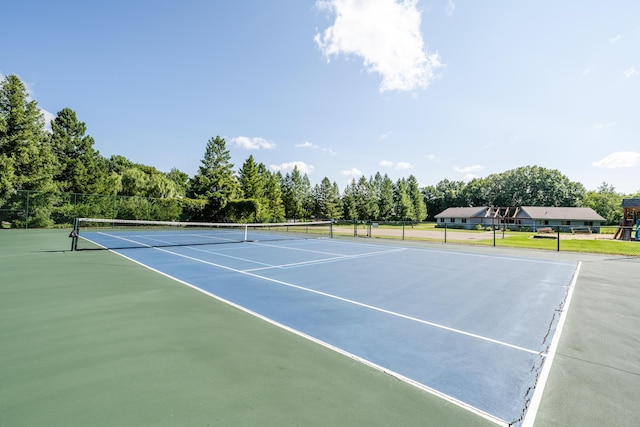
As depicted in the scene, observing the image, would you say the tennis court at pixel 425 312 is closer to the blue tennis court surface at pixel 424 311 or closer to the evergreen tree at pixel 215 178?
the blue tennis court surface at pixel 424 311

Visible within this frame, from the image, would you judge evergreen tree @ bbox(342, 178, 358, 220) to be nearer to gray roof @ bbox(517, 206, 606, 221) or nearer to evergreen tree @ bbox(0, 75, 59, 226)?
gray roof @ bbox(517, 206, 606, 221)

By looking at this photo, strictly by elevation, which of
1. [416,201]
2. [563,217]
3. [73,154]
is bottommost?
[563,217]

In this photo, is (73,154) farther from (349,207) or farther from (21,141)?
(349,207)

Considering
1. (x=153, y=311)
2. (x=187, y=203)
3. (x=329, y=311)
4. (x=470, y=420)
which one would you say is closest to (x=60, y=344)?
(x=153, y=311)

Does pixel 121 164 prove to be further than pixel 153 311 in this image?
Yes

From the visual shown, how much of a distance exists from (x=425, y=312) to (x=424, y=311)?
51 mm

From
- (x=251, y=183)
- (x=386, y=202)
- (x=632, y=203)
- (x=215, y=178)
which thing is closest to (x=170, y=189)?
(x=215, y=178)

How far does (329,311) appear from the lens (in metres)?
5.18

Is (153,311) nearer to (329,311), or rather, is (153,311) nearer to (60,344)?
(60,344)

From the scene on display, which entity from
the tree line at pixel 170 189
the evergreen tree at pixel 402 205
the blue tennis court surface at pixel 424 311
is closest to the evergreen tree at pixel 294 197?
the tree line at pixel 170 189


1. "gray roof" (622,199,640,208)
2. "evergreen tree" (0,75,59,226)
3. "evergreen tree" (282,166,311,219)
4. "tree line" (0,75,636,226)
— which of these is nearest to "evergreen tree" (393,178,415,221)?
"tree line" (0,75,636,226)

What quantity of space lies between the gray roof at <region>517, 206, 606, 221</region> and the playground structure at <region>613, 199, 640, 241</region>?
31032mm

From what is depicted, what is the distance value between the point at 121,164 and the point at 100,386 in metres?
86.0

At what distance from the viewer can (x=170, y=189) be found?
136 feet
